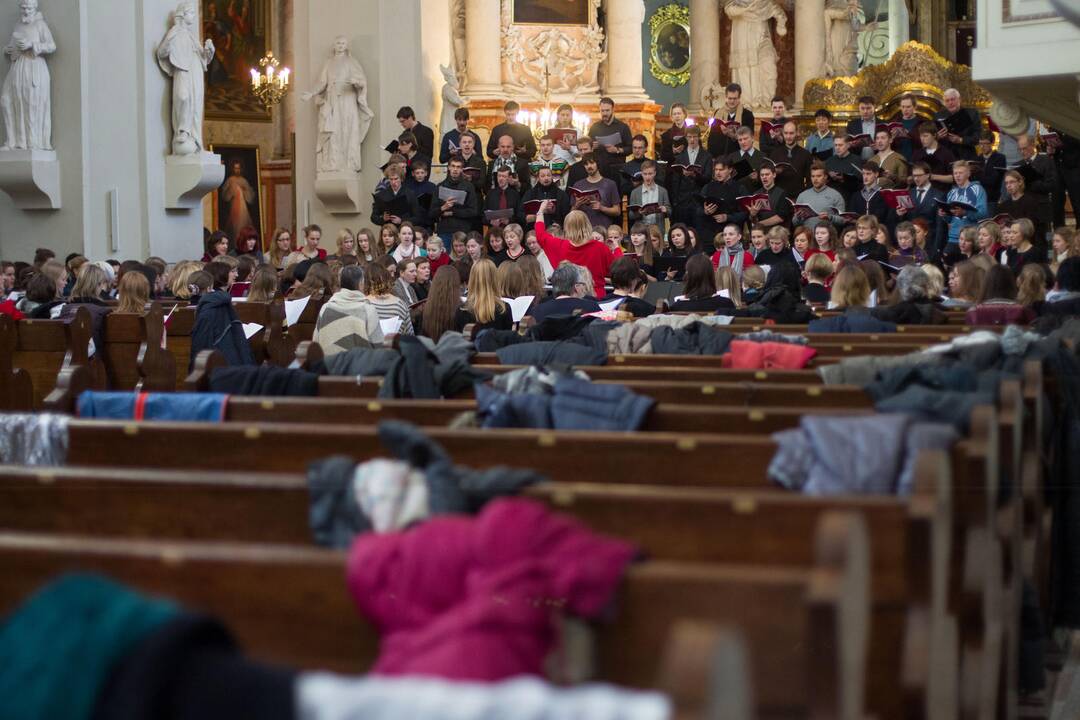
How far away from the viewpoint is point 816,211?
14.4m

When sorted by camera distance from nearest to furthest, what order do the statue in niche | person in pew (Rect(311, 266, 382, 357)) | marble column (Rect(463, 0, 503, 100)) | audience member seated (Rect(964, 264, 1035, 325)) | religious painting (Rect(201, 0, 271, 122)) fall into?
audience member seated (Rect(964, 264, 1035, 325)) → person in pew (Rect(311, 266, 382, 357)) → marble column (Rect(463, 0, 503, 100)) → the statue in niche → religious painting (Rect(201, 0, 271, 122))

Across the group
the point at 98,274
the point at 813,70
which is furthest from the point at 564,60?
the point at 98,274

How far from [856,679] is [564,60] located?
64.0 feet

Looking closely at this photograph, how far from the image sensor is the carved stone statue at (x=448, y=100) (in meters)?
19.5

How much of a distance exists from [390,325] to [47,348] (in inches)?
83.8

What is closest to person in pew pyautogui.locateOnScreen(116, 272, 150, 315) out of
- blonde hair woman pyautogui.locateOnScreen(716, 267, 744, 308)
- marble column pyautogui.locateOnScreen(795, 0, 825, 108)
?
blonde hair woman pyautogui.locateOnScreen(716, 267, 744, 308)

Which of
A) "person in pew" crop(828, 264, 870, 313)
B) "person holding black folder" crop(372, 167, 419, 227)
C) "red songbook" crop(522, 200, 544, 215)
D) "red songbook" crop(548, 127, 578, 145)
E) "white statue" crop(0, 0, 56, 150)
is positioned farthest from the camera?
"red songbook" crop(548, 127, 578, 145)

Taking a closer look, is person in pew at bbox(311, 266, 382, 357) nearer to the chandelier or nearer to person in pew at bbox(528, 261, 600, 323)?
person in pew at bbox(528, 261, 600, 323)

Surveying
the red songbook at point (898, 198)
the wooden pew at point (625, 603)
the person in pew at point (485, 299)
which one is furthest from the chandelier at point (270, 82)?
the wooden pew at point (625, 603)

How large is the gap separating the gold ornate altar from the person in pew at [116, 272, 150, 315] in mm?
14723

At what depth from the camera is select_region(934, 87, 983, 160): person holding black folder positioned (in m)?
15.3

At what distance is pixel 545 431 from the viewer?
387 cm

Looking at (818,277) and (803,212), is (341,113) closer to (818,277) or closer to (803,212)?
(803,212)

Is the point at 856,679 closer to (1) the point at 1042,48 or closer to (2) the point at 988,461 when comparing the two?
(2) the point at 988,461
